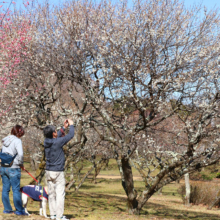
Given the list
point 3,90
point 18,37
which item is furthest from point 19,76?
point 18,37

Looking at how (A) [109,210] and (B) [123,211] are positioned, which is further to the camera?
(A) [109,210]

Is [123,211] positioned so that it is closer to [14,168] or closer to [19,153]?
[14,168]

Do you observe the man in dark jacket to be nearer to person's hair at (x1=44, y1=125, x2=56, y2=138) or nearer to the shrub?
person's hair at (x1=44, y1=125, x2=56, y2=138)

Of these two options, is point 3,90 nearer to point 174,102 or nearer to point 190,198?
point 174,102

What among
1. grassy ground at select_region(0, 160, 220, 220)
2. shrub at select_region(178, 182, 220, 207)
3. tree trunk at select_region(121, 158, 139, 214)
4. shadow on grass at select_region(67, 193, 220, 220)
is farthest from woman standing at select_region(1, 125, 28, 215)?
shrub at select_region(178, 182, 220, 207)

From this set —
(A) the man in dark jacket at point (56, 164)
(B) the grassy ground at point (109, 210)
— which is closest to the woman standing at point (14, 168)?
(B) the grassy ground at point (109, 210)

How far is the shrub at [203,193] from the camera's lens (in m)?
18.3

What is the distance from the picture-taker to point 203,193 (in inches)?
742

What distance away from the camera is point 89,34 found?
11.6 m

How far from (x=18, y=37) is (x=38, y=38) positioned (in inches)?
45.6

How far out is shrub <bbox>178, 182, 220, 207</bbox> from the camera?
60.2 ft

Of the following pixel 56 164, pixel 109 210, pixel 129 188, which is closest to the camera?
pixel 56 164

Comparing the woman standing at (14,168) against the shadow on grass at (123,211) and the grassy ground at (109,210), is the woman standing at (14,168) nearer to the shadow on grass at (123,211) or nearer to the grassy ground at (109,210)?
the grassy ground at (109,210)

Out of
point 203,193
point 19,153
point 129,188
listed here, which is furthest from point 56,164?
point 203,193
